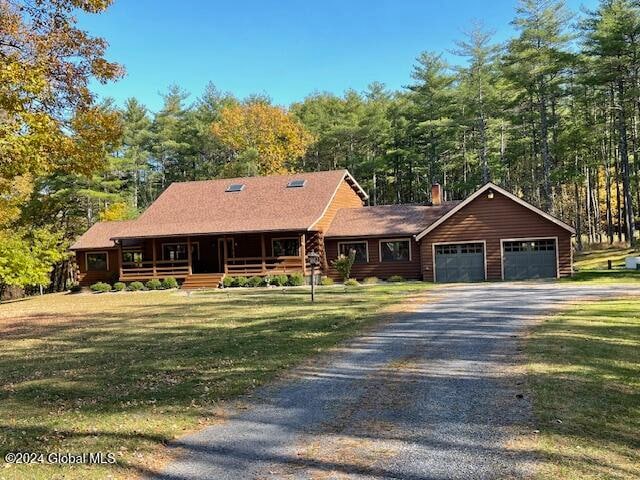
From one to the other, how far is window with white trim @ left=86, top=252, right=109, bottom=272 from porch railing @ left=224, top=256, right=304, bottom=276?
28.2ft

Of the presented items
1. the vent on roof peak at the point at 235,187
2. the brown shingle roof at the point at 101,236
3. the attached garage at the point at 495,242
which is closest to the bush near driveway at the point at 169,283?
the brown shingle roof at the point at 101,236

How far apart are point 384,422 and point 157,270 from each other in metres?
27.2

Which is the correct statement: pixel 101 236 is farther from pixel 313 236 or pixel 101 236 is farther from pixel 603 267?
pixel 603 267

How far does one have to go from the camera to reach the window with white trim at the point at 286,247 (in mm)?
29844

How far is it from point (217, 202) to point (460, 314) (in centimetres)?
2193

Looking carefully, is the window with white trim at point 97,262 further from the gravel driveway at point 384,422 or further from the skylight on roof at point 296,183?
the gravel driveway at point 384,422

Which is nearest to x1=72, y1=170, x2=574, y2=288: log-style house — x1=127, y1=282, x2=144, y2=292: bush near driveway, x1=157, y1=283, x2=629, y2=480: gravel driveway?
x1=127, y1=282, x2=144, y2=292: bush near driveway

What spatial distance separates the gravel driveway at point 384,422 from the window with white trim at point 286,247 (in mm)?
20129

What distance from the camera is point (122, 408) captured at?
6.24m

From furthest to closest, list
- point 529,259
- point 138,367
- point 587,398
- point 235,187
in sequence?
1. point 235,187
2. point 529,259
3. point 138,367
4. point 587,398

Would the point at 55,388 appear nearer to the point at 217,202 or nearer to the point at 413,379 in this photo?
the point at 413,379

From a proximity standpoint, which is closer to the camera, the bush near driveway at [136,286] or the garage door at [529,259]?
the garage door at [529,259]

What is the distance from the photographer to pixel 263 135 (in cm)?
4856

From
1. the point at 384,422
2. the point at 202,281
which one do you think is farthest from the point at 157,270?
the point at 384,422
